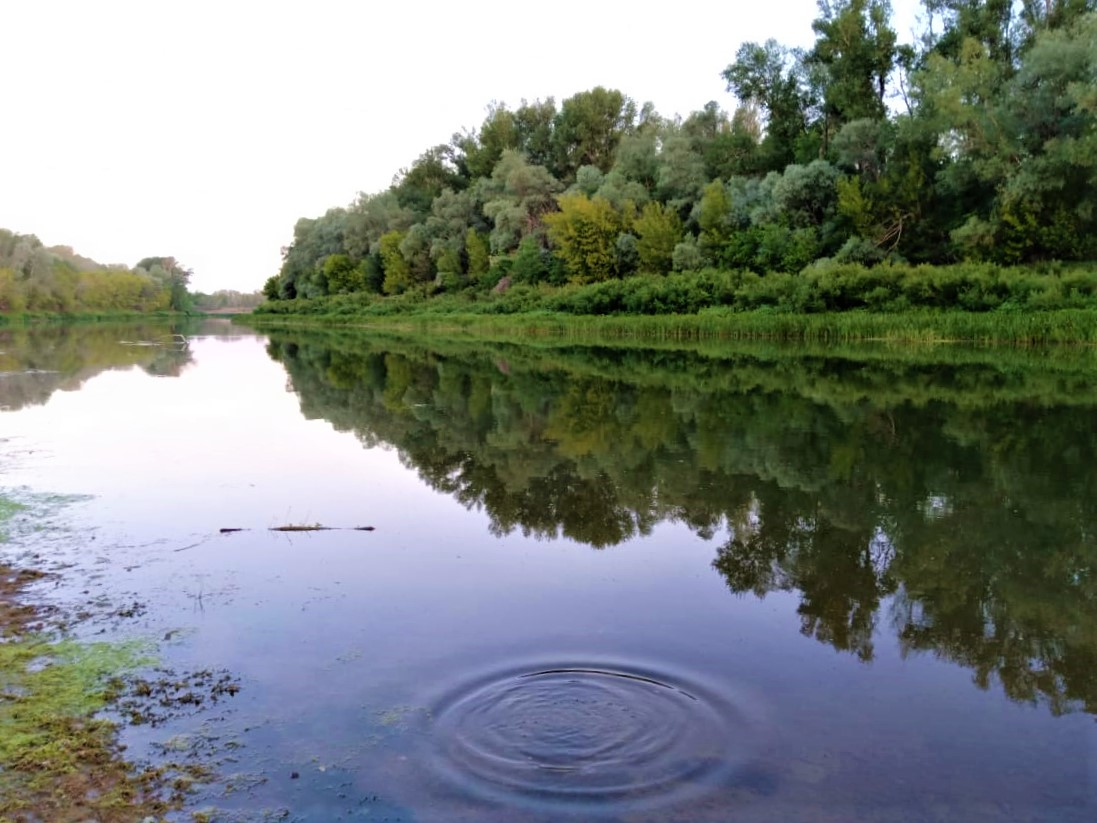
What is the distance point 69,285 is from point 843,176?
88.2 meters

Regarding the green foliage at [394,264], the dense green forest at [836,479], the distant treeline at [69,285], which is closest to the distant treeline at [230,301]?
the distant treeline at [69,285]

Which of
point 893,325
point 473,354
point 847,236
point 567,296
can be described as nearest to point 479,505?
point 473,354

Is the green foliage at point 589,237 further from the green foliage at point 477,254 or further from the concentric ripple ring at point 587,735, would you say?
the concentric ripple ring at point 587,735

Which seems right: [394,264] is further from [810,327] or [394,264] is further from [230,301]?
[230,301]

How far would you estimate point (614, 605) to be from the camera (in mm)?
6336

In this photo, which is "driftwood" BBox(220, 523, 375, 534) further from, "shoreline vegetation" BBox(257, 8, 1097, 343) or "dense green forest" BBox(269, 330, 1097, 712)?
"shoreline vegetation" BBox(257, 8, 1097, 343)

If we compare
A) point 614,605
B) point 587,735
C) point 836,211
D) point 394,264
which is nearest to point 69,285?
point 394,264

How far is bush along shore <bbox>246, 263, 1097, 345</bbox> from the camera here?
30953 mm

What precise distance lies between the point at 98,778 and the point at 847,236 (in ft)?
136

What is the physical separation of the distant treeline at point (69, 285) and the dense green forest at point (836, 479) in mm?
80304

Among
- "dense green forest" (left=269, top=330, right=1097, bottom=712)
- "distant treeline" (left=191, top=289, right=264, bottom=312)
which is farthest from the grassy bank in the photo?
"distant treeline" (left=191, top=289, right=264, bottom=312)

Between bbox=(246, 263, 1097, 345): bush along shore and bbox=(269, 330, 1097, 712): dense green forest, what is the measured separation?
9.02 m

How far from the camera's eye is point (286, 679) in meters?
5.09

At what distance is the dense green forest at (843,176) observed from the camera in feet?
112
